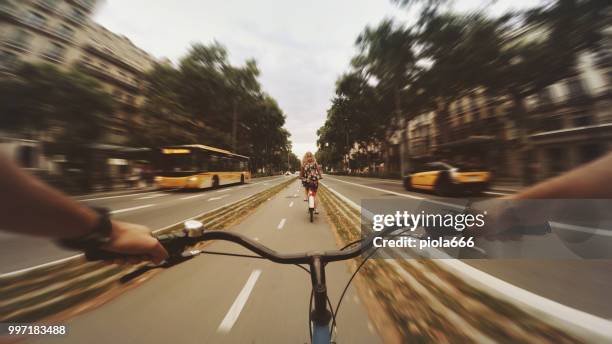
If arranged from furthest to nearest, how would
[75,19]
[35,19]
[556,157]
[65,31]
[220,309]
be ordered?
[556,157]
[65,31]
[75,19]
[35,19]
[220,309]

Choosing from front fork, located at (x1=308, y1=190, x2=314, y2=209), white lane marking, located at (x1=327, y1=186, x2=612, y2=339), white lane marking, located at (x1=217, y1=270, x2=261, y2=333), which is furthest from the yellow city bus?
white lane marking, located at (x1=327, y1=186, x2=612, y2=339)

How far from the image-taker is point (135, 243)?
3.72 feet

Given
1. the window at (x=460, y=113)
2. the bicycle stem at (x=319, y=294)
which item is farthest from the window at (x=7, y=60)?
the window at (x=460, y=113)

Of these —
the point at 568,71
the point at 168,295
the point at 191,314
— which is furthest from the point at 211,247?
the point at 568,71

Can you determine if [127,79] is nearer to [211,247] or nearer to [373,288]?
[211,247]

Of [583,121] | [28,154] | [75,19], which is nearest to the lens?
[75,19]

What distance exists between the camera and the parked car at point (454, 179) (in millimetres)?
12227

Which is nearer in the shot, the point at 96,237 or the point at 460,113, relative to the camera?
the point at 96,237

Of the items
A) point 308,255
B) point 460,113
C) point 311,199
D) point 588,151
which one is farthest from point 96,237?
point 588,151

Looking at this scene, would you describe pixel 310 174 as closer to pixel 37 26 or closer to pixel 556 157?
pixel 37 26

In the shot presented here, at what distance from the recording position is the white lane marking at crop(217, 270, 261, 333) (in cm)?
269

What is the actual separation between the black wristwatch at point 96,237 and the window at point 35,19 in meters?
24.9

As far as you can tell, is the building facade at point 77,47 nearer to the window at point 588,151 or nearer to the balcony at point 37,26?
the balcony at point 37,26

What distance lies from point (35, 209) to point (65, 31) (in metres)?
27.0
